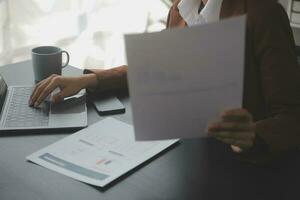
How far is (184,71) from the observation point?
0.78 meters

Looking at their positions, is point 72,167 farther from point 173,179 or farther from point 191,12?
point 191,12

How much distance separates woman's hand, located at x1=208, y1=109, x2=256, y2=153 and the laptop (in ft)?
1.16

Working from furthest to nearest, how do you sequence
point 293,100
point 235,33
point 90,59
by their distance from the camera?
point 90,59
point 293,100
point 235,33

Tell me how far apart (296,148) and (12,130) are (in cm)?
64

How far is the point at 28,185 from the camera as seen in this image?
85 cm

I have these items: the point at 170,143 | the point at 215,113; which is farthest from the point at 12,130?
the point at 215,113

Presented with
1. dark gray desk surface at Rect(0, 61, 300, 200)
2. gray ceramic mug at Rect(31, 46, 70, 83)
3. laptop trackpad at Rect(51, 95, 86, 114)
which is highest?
gray ceramic mug at Rect(31, 46, 70, 83)

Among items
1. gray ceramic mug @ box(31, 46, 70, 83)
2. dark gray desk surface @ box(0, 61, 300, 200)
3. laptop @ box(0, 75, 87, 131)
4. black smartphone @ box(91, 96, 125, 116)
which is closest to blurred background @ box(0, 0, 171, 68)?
gray ceramic mug @ box(31, 46, 70, 83)

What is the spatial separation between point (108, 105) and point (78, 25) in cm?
133

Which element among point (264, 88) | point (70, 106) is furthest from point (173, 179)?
point (70, 106)

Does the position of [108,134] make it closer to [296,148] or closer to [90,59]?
[296,148]

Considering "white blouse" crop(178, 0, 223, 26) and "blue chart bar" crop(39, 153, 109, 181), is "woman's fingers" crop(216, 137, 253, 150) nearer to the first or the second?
"blue chart bar" crop(39, 153, 109, 181)

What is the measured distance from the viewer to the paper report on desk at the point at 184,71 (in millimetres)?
769

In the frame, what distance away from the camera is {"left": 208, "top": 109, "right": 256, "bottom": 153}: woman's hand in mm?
847
